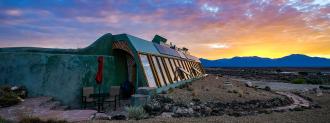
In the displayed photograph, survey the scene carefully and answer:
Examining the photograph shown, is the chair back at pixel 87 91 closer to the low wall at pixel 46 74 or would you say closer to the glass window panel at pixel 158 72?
the low wall at pixel 46 74

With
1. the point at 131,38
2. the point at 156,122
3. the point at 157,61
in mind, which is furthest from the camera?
the point at 157,61

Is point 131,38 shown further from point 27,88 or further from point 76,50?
point 27,88

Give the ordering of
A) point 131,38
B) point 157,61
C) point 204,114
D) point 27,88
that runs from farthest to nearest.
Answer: point 157,61 < point 131,38 < point 27,88 < point 204,114

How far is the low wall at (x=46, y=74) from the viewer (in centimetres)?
1398

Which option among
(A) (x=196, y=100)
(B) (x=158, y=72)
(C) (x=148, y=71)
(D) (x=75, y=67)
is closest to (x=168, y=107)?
(A) (x=196, y=100)

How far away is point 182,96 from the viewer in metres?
16.7

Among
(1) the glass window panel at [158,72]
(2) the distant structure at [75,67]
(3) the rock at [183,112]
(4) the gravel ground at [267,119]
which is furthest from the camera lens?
(1) the glass window panel at [158,72]

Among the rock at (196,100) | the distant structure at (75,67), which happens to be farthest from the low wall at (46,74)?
the rock at (196,100)

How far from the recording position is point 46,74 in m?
14.1

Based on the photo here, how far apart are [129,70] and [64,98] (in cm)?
555

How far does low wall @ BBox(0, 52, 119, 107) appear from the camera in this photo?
13984mm

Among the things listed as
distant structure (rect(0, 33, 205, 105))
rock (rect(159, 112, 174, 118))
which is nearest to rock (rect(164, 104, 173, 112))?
rock (rect(159, 112, 174, 118))

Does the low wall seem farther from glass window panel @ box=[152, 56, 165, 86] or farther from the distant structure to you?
glass window panel @ box=[152, 56, 165, 86]

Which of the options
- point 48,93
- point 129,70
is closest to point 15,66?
point 48,93
